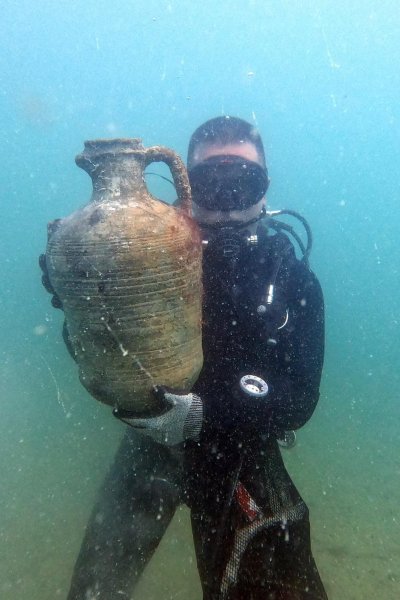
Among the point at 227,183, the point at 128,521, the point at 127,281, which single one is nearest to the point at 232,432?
the point at 128,521

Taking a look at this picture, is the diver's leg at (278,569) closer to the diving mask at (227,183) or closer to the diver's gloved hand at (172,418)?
the diver's gloved hand at (172,418)

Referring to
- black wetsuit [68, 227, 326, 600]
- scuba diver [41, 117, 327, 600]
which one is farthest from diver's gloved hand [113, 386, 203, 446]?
black wetsuit [68, 227, 326, 600]

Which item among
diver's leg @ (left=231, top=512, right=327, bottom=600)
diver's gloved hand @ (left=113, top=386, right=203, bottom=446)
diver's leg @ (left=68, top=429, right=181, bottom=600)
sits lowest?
diver's leg @ (left=68, top=429, right=181, bottom=600)

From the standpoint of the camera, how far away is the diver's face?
10.1 feet

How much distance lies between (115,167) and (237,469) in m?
1.94

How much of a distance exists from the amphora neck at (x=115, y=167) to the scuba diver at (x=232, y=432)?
751mm

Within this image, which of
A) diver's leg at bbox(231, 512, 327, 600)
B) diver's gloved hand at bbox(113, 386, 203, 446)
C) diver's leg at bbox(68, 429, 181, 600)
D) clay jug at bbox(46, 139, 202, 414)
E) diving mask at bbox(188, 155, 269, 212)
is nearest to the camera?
clay jug at bbox(46, 139, 202, 414)

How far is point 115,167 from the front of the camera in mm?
2289

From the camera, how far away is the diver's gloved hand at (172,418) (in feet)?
7.30

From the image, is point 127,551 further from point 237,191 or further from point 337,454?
point 337,454

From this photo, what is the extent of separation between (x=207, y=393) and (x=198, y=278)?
0.87 m

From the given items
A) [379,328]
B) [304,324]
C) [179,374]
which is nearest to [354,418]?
[304,324]

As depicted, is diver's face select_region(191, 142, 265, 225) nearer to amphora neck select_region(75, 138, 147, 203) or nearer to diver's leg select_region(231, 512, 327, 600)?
amphora neck select_region(75, 138, 147, 203)

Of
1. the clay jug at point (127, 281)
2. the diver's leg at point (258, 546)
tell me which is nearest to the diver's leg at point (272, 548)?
the diver's leg at point (258, 546)
